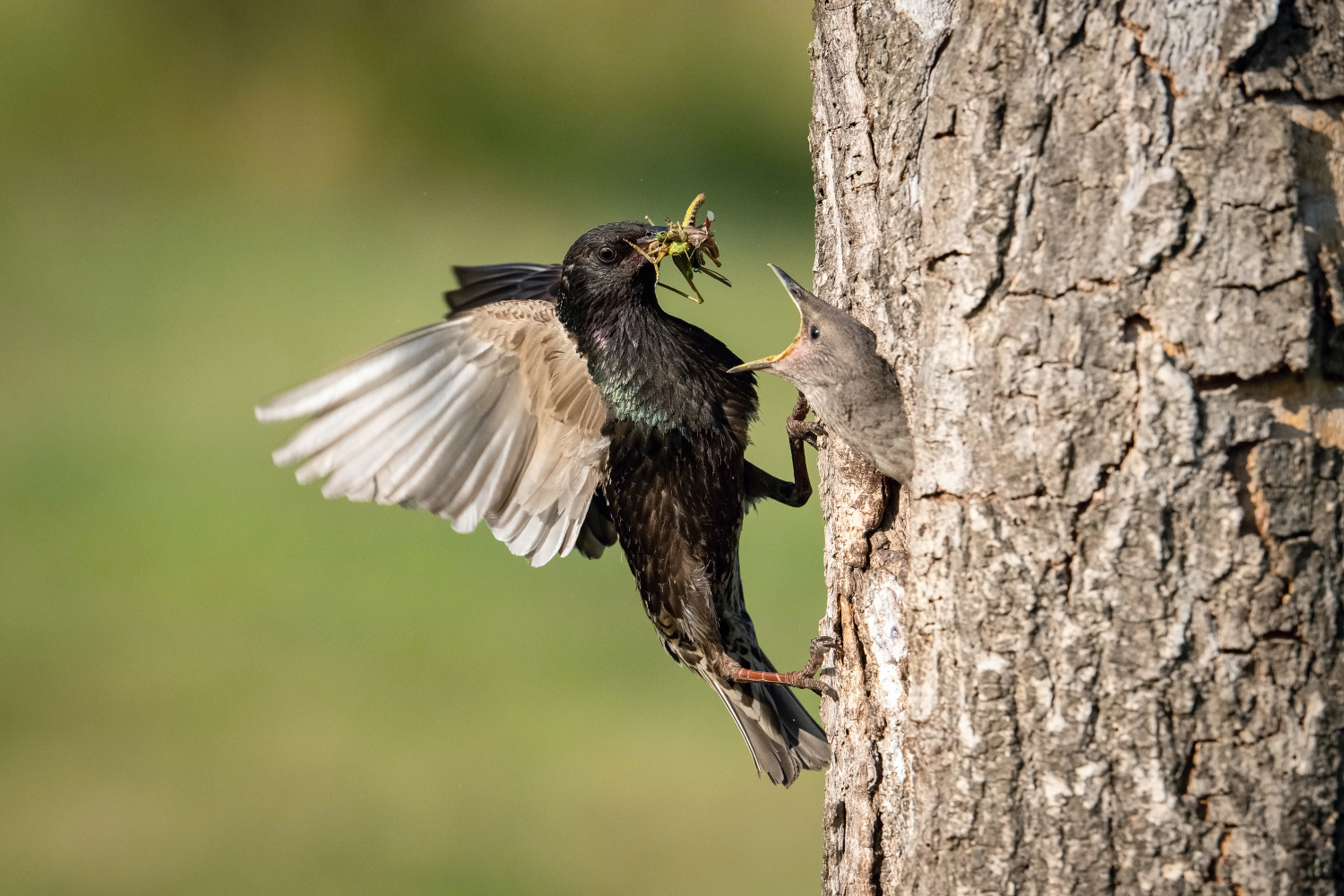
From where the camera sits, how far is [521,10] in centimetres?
1143

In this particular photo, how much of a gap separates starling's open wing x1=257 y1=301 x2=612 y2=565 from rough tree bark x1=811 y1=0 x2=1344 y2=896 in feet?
4.53

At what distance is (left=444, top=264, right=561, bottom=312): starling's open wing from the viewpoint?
3805mm

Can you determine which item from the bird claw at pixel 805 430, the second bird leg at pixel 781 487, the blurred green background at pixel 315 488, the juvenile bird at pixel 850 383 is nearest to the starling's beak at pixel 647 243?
the second bird leg at pixel 781 487

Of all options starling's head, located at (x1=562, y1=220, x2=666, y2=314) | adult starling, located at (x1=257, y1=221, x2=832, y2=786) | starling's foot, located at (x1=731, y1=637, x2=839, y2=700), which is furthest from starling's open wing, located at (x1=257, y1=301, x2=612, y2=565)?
starling's foot, located at (x1=731, y1=637, x2=839, y2=700)

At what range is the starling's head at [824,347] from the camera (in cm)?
198

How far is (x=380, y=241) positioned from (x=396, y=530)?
12.2 feet

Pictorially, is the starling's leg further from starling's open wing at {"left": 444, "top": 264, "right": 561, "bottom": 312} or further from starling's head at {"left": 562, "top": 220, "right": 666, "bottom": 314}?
starling's open wing at {"left": 444, "top": 264, "right": 561, "bottom": 312}

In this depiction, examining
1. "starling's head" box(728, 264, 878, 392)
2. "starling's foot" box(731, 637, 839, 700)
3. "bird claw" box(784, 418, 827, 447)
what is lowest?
"starling's foot" box(731, 637, 839, 700)

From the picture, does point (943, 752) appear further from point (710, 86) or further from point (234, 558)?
point (710, 86)

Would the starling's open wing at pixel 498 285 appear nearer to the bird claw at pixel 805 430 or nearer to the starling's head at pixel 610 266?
the starling's head at pixel 610 266

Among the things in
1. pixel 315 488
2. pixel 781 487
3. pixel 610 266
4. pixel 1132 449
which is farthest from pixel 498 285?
pixel 315 488

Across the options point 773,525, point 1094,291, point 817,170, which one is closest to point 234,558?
point 773,525

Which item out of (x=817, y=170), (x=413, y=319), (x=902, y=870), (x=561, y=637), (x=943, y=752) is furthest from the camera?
(x=413, y=319)

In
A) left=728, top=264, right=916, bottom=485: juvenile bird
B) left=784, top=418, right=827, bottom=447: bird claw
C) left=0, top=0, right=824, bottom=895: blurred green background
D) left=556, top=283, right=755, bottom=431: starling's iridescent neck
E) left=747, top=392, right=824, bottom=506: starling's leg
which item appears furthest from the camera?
left=0, top=0, right=824, bottom=895: blurred green background
